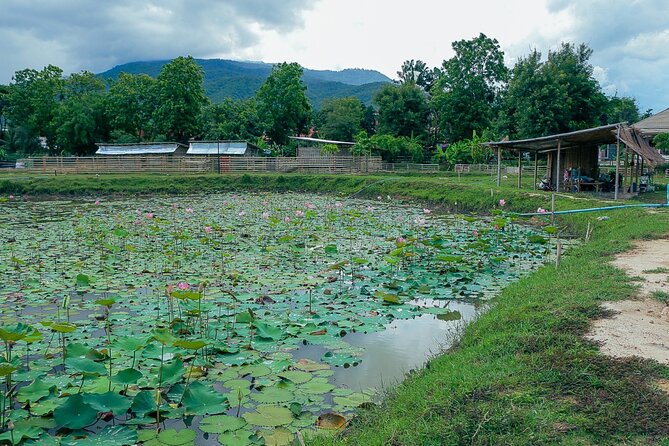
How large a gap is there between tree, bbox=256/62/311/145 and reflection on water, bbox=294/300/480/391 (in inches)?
1554

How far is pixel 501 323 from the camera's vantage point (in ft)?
16.9

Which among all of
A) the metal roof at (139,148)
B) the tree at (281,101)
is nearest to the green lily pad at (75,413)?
the metal roof at (139,148)

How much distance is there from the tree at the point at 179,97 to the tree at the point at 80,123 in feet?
19.8

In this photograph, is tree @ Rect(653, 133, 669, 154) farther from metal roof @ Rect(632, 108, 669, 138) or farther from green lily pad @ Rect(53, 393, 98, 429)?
green lily pad @ Rect(53, 393, 98, 429)

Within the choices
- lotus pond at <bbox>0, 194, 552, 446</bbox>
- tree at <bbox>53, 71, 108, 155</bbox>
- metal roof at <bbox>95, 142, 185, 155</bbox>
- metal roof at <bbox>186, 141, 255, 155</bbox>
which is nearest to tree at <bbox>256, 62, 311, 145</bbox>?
metal roof at <bbox>186, 141, 255, 155</bbox>

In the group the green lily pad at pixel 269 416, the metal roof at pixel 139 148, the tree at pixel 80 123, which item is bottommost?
the green lily pad at pixel 269 416

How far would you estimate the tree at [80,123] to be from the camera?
1778 inches

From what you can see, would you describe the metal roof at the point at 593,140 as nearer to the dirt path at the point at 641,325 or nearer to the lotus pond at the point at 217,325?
the lotus pond at the point at 217,325

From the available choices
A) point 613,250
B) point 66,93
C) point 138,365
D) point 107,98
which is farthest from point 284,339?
point 66,93

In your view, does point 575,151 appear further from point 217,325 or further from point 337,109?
point 337,109

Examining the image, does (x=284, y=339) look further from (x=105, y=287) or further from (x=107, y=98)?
(x=107, y=98)

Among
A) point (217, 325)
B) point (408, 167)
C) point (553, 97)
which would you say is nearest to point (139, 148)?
point (408, 167)

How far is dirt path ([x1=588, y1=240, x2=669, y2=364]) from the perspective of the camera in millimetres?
4121

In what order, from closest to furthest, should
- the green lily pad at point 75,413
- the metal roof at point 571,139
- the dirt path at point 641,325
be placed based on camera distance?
the green lily pad at point 75,413 < the dirt path at point 641,325 < the metal roof at point 571,139
